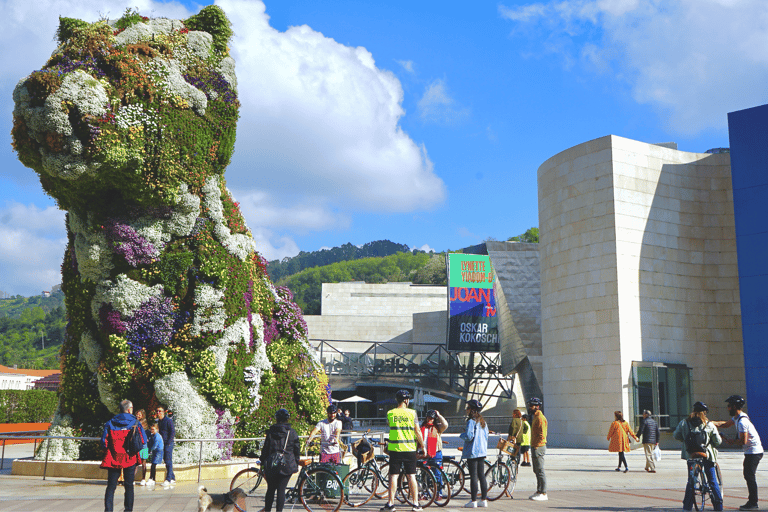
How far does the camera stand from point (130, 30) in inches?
553

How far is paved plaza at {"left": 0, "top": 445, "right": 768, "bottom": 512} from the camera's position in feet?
34.1

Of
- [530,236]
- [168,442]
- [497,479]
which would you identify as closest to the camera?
[497,479]

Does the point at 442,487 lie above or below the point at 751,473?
below

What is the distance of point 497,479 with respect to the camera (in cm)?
1194

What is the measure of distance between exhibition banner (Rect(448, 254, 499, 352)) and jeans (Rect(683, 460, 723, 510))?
121 feet

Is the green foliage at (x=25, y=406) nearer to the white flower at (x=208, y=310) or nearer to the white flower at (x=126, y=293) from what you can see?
the white flower at (x=126, y=293)

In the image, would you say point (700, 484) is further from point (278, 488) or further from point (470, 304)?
point (470, 304)

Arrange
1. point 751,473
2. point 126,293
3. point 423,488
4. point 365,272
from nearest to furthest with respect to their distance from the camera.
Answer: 1. point 751,473
2. point 423,488
3. point 126,293
4. point 365,272

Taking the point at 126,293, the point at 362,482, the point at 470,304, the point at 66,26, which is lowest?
the point at 362,482

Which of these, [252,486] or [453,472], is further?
[453,472]

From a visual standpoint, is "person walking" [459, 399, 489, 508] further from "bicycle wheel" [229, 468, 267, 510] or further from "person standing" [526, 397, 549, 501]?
"bicycle wheel" [229, 468, 267, 510]

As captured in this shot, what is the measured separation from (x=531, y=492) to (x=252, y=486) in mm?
5363

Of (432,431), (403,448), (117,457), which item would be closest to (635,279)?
(432,431)

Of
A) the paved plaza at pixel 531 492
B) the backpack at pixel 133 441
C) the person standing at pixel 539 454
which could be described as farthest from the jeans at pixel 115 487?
the person standing at pixel 539 454
